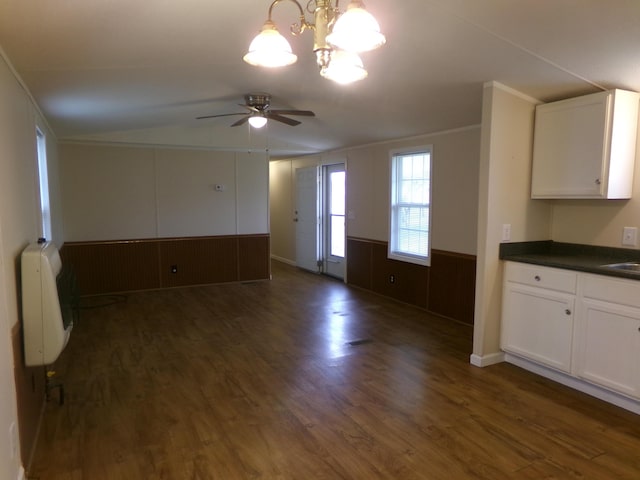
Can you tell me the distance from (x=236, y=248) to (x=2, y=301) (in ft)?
16.1

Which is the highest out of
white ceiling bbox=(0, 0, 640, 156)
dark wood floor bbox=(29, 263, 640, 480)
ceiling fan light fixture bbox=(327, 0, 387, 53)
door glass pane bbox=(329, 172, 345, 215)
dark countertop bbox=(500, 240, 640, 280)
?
white ceiling bbox=(0, 0, 640, 156)

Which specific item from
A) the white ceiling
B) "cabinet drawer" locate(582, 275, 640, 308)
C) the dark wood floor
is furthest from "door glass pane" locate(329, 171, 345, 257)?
"cabinet drawer" locate(582, 275, 640, 308)

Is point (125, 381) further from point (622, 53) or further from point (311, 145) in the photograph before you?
point (311, 145)

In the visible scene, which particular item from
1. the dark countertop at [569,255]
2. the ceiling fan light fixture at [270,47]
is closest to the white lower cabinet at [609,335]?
the dark countertop at [569,255]

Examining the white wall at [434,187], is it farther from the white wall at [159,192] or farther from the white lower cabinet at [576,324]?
the white wall at [159,192]

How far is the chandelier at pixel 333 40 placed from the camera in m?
1.48

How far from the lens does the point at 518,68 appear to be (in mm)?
2920

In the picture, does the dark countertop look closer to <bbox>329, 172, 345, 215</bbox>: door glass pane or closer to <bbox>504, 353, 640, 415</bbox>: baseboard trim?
<bbox>504, 353, 640, 415</bbox>: baseboard trim

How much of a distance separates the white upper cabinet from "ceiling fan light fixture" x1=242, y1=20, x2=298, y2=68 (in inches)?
96.8

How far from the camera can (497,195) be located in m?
3.36

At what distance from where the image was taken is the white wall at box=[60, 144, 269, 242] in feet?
19.2

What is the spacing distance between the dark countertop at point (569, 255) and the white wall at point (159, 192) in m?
4.29

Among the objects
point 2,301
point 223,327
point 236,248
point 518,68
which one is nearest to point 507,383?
point 518,68

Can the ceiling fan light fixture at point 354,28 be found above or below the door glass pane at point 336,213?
above
